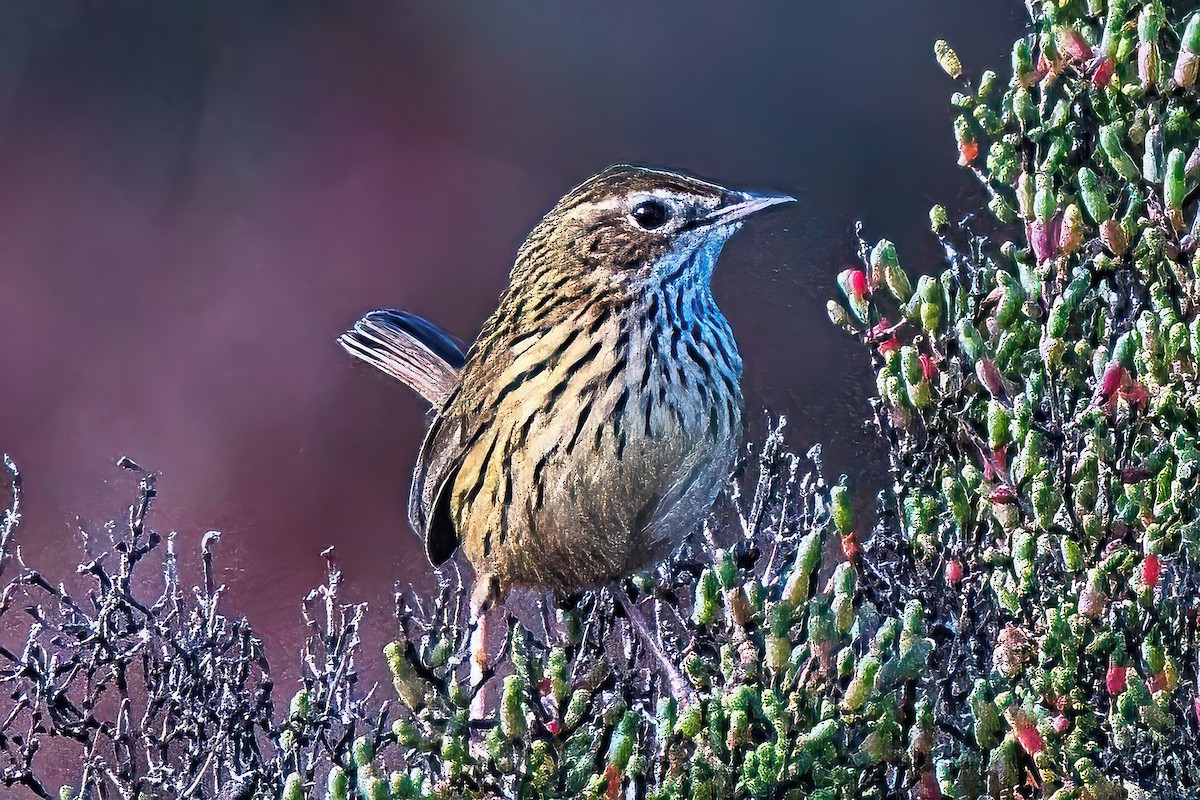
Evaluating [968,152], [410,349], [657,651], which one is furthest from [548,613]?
[968,152]

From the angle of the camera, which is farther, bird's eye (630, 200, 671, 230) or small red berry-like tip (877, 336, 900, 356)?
bird's eye (630, 200, 671, 230)

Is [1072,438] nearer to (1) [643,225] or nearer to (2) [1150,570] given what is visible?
(2) [1150,570]

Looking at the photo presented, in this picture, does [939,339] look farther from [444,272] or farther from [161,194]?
[161,194]

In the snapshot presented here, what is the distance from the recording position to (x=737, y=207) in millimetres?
1541

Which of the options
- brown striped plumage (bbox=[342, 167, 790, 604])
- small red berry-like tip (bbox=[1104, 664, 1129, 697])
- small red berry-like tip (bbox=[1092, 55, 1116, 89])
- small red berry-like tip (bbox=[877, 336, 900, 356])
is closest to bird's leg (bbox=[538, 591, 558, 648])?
brown striped plumage (bbox=[342, 167, 790, 604])

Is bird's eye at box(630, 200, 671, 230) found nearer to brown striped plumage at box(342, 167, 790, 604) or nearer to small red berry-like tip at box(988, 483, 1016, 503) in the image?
brown striped plumage at box(342, 167, 790, 604)

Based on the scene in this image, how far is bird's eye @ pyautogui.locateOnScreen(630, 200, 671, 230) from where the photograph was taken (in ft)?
5.07

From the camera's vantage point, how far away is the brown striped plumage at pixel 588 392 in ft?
4.92

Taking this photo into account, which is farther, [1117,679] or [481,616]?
[481,616]

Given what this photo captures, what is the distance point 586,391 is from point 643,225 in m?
0.23

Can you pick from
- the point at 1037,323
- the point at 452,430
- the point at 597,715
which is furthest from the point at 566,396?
the point at 1037,323

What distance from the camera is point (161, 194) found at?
1.62 m

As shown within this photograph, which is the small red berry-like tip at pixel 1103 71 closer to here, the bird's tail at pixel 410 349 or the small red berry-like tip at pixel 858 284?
the small red berry-like tip at pixel 858 284

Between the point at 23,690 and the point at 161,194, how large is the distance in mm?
653
